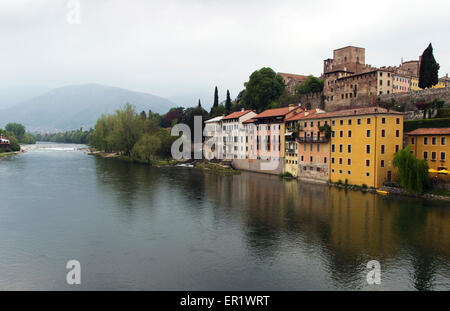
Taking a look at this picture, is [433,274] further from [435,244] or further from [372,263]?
[435,244]

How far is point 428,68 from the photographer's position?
4916 centimetres

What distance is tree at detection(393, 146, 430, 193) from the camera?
32.1 metres

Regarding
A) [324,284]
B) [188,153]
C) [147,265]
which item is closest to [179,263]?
[147,265]

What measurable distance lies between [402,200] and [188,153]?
48.2m

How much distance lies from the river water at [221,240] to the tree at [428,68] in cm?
2610

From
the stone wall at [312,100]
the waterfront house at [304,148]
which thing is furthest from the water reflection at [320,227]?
the stone wall at [312,100]

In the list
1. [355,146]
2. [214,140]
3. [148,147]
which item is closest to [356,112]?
[355,146]

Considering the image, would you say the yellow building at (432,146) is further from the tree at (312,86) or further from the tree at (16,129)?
the tree at (16,129)

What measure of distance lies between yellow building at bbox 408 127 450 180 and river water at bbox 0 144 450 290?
474 centimetres

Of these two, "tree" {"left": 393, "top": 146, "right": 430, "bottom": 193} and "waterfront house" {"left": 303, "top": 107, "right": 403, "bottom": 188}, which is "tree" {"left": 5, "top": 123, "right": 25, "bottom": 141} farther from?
"tree" {"left": 393, "top": 146, "right": 430, "bottom": 193}

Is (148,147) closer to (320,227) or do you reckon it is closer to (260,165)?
(260,165)

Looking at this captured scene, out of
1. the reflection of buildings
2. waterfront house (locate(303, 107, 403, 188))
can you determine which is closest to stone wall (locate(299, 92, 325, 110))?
waterfront house (locate(303, 107, 403, 188))

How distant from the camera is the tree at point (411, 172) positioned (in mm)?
32125
